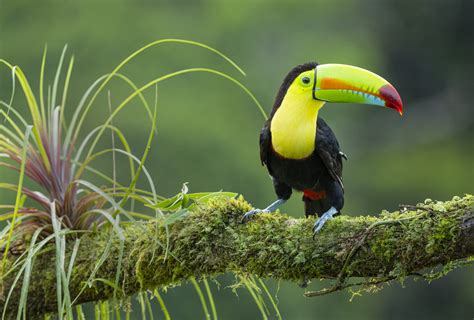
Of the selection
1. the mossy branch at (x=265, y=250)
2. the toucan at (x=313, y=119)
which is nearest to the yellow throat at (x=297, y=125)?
the toucan at (x=313, y=119)

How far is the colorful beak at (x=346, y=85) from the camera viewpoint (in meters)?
3.77

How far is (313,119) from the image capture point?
380cm

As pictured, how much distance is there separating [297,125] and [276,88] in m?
9.90

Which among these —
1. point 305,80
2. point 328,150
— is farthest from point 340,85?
point 328,150

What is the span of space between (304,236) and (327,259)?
12cm

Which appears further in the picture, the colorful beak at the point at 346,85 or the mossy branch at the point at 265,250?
the colorful beak at the point at 346,85

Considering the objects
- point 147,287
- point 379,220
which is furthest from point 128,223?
point 379,220

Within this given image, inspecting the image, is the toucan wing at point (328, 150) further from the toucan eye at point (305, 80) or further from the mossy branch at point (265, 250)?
the mossy branch at point (265, 250)

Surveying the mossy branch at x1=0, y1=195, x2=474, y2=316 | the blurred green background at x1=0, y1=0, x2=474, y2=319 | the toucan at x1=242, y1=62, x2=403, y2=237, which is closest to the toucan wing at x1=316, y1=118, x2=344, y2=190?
the toucan at x1=242, y1=62, x2=403, y2=237

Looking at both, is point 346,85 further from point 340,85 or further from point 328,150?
point 328,150

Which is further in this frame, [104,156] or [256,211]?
[104,156]

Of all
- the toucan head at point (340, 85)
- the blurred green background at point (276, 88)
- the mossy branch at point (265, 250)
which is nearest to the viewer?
the mossy branch at point (265, 250)

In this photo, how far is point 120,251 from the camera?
310 cm

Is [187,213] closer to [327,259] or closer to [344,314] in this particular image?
[327,259]
